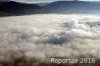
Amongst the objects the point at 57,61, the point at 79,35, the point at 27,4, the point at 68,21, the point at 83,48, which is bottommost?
the point at 57,61

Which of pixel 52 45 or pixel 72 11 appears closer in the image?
pixel 52 45

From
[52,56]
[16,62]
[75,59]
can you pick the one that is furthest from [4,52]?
[75,59]

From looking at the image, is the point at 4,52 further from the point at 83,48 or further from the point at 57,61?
the point at 83,48

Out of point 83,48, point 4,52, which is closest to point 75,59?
point 83,48

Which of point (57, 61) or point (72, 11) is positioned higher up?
point (72, 11)

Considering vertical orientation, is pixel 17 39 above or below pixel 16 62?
above

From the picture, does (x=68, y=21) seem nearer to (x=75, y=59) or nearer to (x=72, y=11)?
(x=72, y=11)

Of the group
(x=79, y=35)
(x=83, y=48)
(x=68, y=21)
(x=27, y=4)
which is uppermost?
(x=27, y=4)

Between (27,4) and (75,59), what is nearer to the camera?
(75,59)
